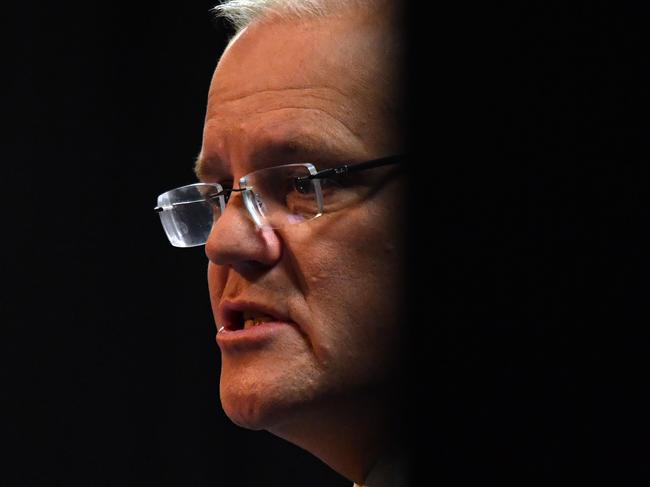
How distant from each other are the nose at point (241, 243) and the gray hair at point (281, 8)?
300mm

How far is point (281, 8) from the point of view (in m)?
1.50

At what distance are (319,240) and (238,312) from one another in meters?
0.19

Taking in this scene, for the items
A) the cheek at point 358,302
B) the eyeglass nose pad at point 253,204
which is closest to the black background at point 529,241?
the cheek at point 358,302

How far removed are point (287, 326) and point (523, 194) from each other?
0.78 meters

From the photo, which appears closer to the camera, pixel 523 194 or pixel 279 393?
pixel 523 194

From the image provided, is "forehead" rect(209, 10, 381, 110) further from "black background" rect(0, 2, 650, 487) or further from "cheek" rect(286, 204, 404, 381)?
"black background" rect(0, 2, 650, 487)

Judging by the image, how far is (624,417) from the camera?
61 cm

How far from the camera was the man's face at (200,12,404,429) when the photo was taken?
1318 mm

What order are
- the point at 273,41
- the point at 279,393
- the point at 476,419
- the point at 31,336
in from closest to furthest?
the point at 476,419 < the point at 279,393 < the point at 273,41 < the point at 31,336

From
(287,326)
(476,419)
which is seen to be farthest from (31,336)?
(476,419)

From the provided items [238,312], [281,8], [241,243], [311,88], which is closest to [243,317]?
[238,312]

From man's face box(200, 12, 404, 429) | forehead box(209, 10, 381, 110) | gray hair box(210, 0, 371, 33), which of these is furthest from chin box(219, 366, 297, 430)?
gray hair box(210, 0, 371, 33)

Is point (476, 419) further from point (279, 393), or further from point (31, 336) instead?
point (31, 336)

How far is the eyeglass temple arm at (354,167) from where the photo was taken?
1.33m
